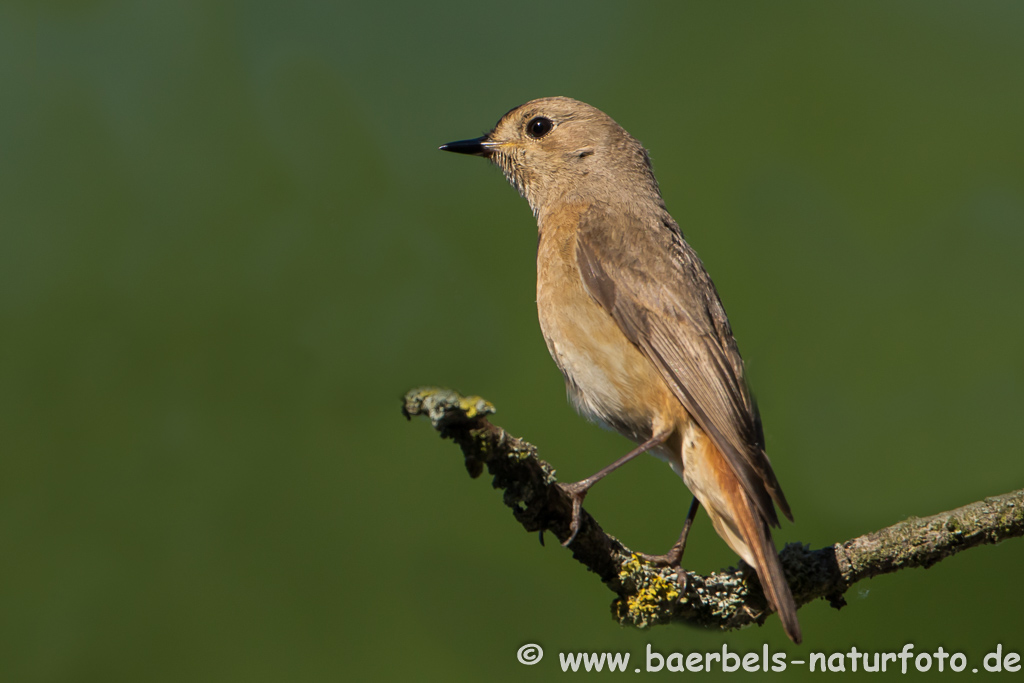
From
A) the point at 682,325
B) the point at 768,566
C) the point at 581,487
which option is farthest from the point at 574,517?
the point at 682,325

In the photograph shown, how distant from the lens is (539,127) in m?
5.29

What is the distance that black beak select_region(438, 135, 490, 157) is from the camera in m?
5.41

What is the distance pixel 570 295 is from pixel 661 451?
839mm

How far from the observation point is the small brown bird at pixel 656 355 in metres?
3.62

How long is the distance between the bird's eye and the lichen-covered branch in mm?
2776

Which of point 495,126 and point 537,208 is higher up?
point 495,126

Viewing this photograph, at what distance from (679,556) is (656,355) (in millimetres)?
907

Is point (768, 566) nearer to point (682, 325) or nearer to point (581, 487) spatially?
point (581, 487)

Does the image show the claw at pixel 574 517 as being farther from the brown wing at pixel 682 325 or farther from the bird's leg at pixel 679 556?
the brown wing at pixel 682 325

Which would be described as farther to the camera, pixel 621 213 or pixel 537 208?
pixel 537 208

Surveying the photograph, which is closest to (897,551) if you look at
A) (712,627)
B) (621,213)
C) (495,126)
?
(712,627)

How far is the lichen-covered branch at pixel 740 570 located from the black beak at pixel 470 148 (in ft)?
9.44

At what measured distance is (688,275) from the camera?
4.28 metres

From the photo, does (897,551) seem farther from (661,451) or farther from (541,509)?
(541,509)
